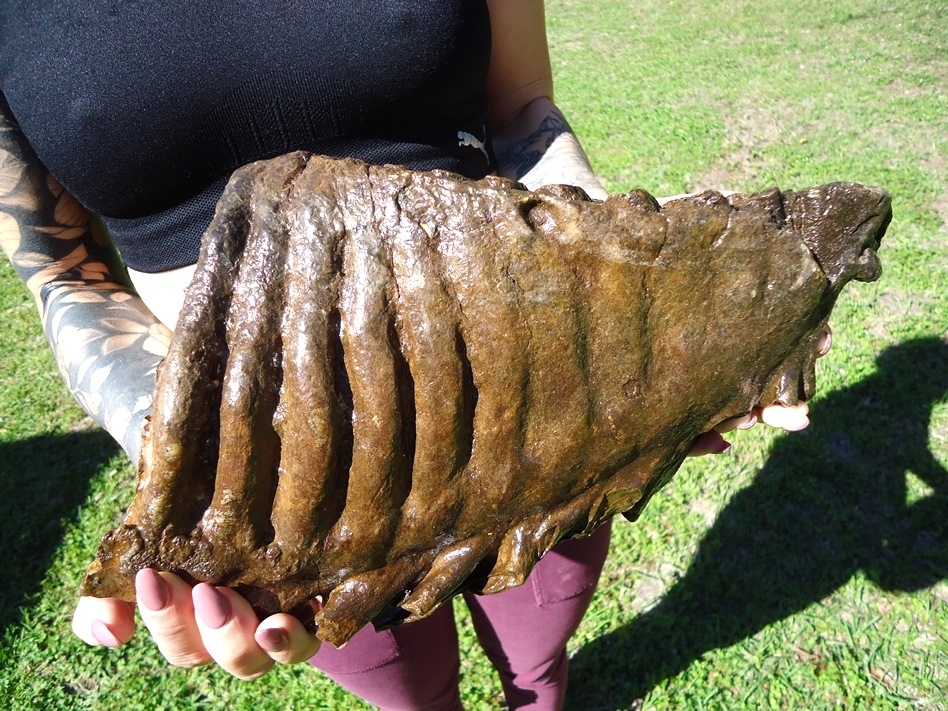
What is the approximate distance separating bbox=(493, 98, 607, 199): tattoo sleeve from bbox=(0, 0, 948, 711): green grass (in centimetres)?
258

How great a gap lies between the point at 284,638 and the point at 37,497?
4.18 meters

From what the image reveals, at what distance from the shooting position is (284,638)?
1522mm

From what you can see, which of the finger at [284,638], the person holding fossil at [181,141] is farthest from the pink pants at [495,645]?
the finger at [284,638]

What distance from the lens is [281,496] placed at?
58.2 inches

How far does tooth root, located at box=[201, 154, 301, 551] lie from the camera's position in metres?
1.38

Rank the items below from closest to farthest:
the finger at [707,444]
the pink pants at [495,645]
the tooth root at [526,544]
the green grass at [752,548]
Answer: the tooth root at [526,544], the finger at [707,444], the pink pants at [495,645], the green grass at [752,548]

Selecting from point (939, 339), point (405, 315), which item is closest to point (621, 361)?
point (405, 315)

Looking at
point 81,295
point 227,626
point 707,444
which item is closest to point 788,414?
point 707,444

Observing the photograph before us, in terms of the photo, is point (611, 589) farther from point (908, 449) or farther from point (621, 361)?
point (621, 361)

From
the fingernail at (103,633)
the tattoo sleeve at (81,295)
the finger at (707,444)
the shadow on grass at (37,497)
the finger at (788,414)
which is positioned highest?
the tattoo sleeve at (81,295)

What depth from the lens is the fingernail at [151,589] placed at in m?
1.37

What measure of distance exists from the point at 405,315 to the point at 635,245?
536 millimetres

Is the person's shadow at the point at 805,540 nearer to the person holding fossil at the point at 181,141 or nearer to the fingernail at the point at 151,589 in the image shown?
the person holding fossil at the point at 181,141

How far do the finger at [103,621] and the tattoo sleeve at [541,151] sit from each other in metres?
1.64
